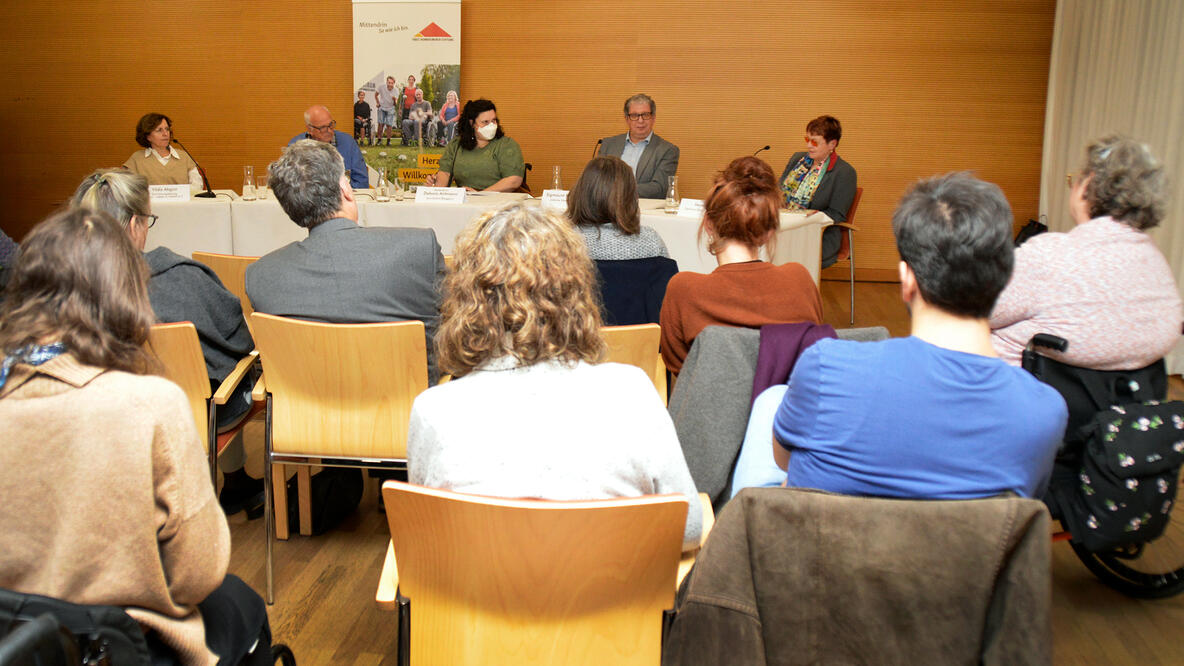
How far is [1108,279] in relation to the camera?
6.87 feet

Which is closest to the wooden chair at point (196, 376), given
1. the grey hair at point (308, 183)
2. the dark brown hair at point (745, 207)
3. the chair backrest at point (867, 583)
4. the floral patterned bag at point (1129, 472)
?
the grey hair at point (308, 183)

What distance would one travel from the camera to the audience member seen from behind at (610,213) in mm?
2865

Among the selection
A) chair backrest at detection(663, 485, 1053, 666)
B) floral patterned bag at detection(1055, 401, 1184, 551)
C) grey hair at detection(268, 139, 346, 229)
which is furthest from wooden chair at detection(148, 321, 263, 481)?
floral patterned bag at detection(1055, 401, 1184, 551)

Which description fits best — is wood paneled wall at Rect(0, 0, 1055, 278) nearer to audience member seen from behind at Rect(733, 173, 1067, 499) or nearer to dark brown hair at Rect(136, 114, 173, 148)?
dark brown hair at Rect(136, 114, 173, 148)

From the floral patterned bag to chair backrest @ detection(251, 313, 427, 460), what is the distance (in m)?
1.61

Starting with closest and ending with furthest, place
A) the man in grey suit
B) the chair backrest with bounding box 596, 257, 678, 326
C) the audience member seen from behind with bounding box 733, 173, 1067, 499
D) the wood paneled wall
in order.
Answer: the audience member seen from behind with bounding box 733, 173, 1067, 499 < the chair backrest with bounding box 596, 257, 678, 326 < the man in grey suit < the wood paneled wall

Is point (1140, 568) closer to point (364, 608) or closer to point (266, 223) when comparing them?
point (364, 608)

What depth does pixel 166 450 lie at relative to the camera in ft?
3.88

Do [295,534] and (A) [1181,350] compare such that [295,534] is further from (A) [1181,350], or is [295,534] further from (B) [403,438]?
(A) [1181,350]

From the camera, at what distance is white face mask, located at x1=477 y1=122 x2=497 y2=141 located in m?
5.63

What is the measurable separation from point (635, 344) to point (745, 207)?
18.0 inches

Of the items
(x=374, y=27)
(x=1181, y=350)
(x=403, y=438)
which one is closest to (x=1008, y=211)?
(x=403, y=438)

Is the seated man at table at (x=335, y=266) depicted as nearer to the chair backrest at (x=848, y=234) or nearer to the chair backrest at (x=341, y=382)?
the chair backrest at (x=341, y=382)

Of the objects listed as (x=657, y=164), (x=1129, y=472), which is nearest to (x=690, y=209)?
(x=657, y=164)
